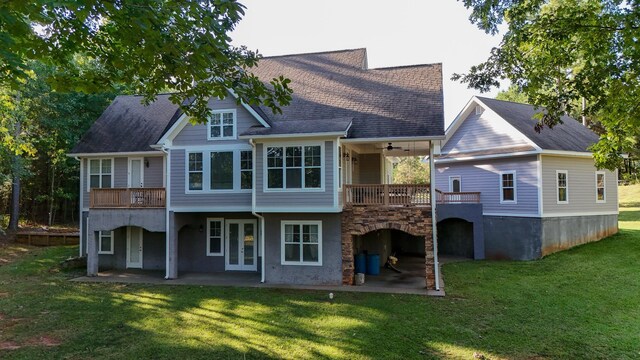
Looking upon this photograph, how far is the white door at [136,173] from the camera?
1644 cm

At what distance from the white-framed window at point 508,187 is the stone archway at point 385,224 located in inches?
302

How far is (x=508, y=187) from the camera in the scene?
18.0m

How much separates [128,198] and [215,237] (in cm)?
373

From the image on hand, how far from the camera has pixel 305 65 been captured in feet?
57.7

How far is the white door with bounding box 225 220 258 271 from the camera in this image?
15.4 metres

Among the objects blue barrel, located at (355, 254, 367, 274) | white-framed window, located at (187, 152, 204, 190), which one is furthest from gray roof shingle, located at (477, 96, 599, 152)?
white-framed window, located at (187, 152, 204, 190)

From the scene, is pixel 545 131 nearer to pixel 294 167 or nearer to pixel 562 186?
pixel 562 186

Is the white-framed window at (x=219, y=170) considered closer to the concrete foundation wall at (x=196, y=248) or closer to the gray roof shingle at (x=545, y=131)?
the concrete foundation wall at (x=196, y=248)

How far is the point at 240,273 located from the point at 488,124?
14506mm

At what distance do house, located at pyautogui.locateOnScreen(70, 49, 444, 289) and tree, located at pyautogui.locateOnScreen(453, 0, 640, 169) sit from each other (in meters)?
4.61

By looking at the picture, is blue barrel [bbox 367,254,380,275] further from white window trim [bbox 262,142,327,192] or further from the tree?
the tree

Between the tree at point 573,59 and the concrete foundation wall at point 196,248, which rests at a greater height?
the tree at point 573,59

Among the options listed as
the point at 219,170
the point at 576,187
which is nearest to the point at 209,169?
the point at 219,170

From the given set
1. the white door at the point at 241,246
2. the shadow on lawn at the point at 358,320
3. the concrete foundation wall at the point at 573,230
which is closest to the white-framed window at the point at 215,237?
the white door at the point at 241,246
